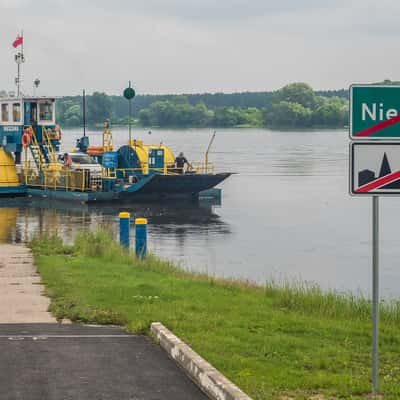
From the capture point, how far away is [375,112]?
23.6ft

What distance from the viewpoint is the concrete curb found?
745 cm

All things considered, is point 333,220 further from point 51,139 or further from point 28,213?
point 51,139

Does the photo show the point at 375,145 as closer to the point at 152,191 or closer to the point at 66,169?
the point at 152,191

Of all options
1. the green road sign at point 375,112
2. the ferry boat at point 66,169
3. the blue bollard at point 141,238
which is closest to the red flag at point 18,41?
the ferry boat at point 66,169

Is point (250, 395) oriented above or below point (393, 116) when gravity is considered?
below

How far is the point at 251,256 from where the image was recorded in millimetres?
27031

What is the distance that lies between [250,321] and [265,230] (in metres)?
23.1

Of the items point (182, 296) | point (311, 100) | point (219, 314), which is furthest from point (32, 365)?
point (311, 100)

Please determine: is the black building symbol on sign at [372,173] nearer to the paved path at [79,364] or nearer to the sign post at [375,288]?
the sign post at [375,288]

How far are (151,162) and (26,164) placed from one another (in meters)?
6.08

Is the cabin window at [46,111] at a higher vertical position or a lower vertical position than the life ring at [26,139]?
higher

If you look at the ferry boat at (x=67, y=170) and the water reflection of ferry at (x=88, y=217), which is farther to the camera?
the ferry boat at (x=67, y=170)

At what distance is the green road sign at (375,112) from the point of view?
718 centimetres

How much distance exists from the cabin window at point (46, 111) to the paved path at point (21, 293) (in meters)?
27.5
